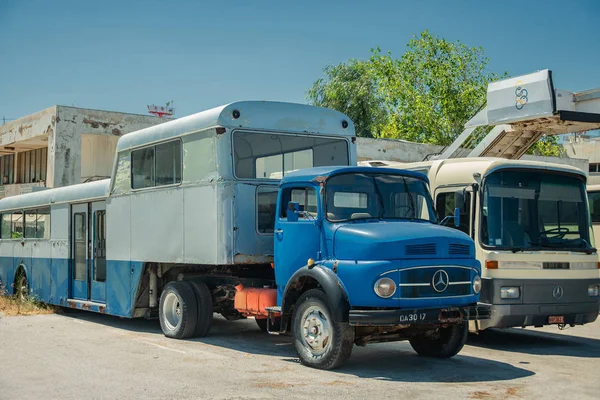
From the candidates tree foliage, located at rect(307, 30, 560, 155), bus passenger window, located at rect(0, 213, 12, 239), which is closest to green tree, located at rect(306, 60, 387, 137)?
tree foliage, located at rect(307, 30, 560, 155)

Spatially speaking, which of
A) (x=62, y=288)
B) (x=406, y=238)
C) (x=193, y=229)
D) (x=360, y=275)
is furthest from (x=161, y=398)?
(x=62, y=288)

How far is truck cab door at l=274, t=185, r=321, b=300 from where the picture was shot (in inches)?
383

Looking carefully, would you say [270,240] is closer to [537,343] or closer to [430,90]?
[537,343]

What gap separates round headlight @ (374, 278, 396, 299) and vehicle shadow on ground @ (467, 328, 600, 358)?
11.6ft

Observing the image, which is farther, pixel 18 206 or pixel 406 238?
Answer: pixel 18 206

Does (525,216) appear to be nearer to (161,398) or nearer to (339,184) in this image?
(339,184)

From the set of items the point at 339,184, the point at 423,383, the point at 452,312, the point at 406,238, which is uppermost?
the point at 339,184

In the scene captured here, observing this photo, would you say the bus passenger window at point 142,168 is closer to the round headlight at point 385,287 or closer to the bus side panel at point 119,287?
the bus side panel at point 119,287

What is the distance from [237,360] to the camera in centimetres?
1019

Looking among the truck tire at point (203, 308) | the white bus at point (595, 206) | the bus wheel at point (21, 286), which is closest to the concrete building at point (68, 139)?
the bus wheel at point (21, 286)

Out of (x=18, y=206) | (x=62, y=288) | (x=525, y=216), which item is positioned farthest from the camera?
(x=18, y=206)

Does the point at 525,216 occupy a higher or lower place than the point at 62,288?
higher

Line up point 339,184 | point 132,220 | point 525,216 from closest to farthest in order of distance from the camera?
1. point 339,184
2. point 525,216
3. point 132,220

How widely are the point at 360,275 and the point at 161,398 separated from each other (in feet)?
8.45
